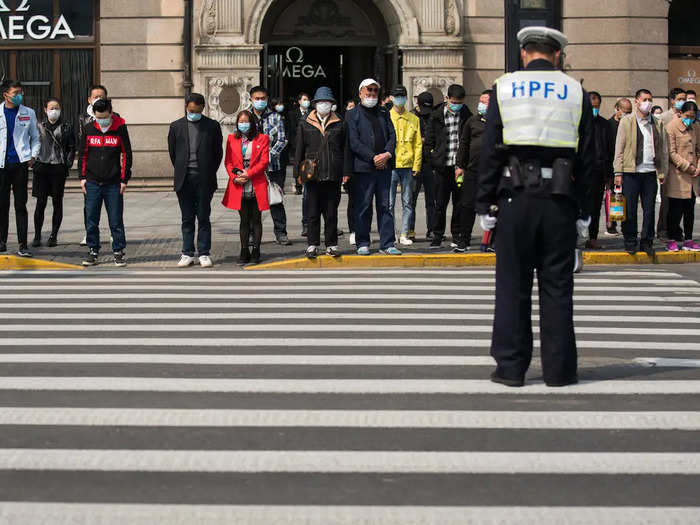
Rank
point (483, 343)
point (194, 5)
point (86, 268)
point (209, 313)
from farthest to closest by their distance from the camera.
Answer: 1. point (194, 5)
2. point (86, 268)
3. point (209, 313)
4. point (483, 343)

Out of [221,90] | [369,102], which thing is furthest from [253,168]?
[221,90]

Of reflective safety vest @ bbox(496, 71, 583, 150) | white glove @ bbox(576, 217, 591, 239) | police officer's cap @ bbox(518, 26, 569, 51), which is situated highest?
police officer's cap @ bbox(518, 26, 569, 51)

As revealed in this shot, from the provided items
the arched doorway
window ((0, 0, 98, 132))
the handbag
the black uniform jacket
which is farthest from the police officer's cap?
window ((0, 0, 98, 132))

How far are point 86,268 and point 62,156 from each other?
2.79 meters

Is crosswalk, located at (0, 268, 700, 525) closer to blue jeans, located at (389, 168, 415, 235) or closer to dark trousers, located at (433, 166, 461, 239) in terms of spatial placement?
dark trousers, located at (433, 166, 461, 239)

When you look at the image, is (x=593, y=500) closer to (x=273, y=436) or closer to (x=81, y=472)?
(x=273, y=436)

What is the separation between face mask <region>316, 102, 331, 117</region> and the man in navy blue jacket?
326mm

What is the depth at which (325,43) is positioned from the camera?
92.5 ft

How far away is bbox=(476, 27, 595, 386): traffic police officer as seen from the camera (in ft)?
25.1

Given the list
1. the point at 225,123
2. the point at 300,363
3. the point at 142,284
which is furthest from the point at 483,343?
the point at 225,123

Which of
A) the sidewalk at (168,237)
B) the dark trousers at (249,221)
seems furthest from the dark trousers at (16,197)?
the dark trousers at (249,221)

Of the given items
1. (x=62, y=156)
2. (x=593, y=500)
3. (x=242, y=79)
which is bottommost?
(x=593, y=500)

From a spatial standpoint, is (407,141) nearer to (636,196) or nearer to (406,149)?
(406,149)

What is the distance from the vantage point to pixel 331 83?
29.3 meters
